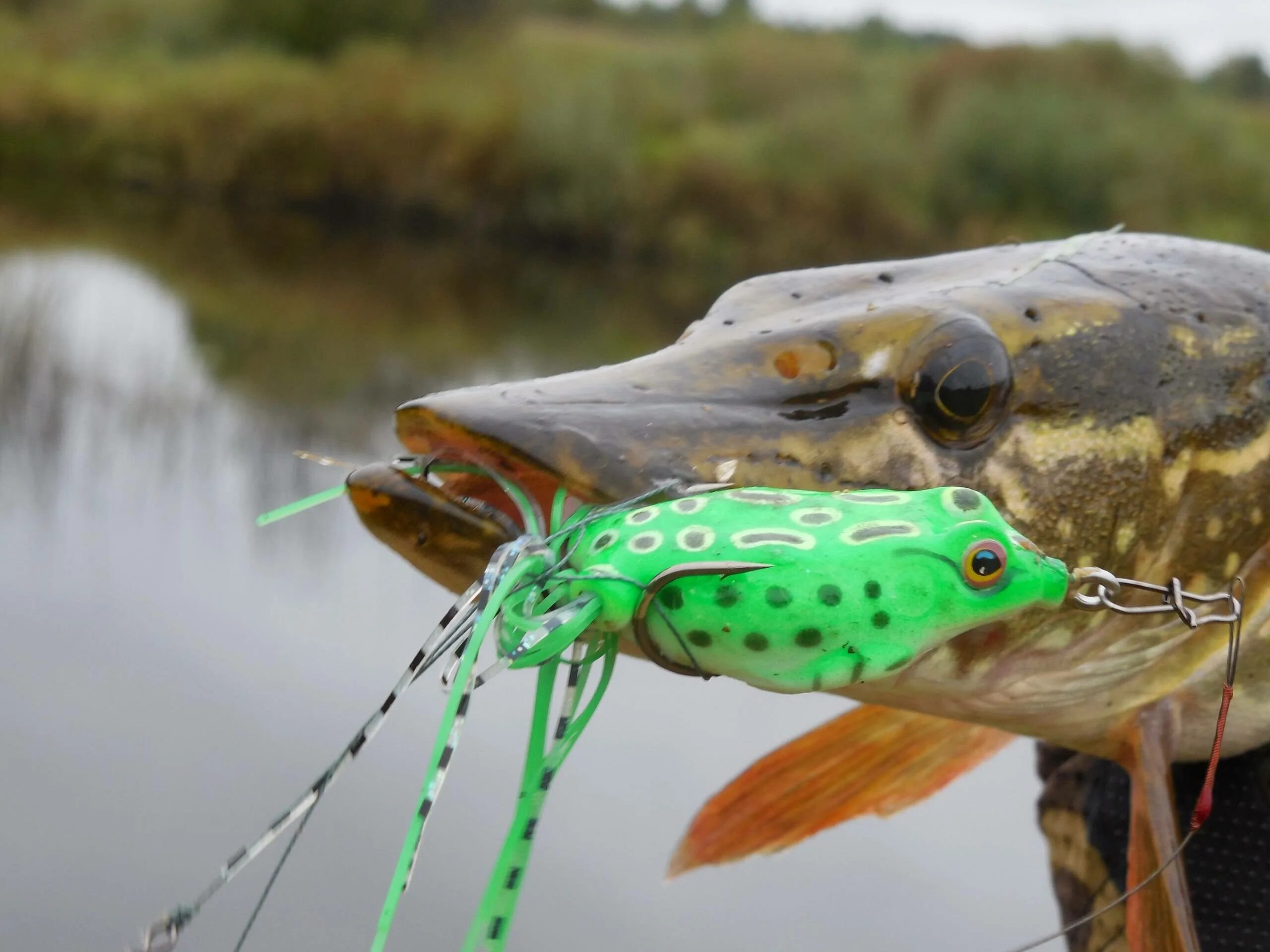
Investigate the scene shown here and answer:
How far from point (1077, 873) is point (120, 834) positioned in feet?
10.3

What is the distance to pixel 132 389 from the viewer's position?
7398 millimetres

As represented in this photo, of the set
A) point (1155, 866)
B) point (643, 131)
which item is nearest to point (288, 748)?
point (1155, 866)

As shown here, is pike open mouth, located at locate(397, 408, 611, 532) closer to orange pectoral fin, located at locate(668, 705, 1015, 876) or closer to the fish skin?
the fish skin

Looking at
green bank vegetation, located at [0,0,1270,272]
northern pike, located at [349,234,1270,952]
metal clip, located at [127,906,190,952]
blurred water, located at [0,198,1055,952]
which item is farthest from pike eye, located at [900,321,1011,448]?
green bank vegetation, located at [0,0,1270,272]

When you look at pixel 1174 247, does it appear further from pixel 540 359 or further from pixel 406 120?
pixel 406 120

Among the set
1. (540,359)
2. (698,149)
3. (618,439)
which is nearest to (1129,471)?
(618,439)

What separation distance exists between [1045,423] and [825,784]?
452 mm

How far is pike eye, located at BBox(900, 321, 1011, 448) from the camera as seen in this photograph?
39.5 inches

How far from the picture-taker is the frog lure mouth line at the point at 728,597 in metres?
0.72

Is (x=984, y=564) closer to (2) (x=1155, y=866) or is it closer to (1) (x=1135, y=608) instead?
(1) (x=1135, y=608)

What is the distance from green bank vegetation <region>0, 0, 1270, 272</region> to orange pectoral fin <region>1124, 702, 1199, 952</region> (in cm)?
1520

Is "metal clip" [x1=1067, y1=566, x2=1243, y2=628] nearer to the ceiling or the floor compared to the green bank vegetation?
nearer to the floor

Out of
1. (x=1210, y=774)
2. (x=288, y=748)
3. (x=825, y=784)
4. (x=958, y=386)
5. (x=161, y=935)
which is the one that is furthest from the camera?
(x=288, y=748)

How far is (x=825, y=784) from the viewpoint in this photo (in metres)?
1.28
